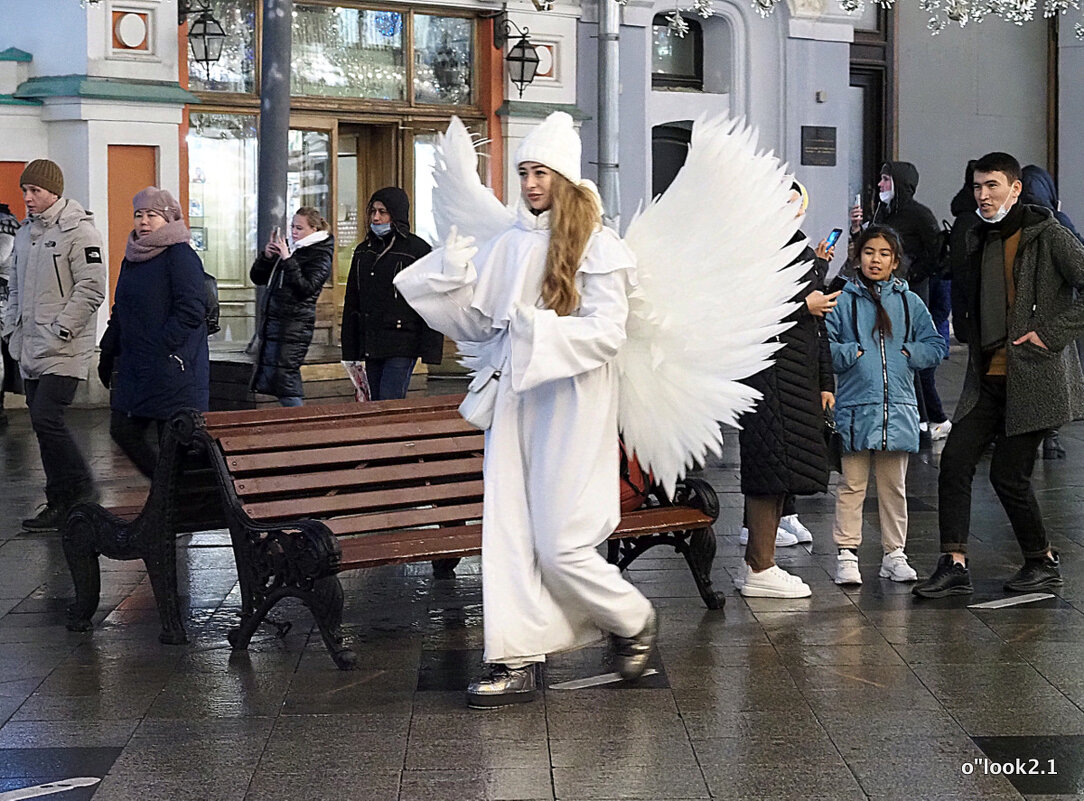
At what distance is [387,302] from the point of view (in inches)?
413

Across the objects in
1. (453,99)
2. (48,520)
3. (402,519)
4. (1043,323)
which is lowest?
(48,520)

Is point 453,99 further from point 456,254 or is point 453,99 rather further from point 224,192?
point 456,254

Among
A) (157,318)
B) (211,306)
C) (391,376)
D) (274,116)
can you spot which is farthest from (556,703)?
(274,116)

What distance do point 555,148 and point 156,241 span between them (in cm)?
320

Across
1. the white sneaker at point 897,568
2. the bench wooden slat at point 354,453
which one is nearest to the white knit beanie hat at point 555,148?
the bench wooden slat at point 354,453

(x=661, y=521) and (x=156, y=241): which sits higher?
(x=156, y=241)

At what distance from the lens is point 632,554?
284 inches

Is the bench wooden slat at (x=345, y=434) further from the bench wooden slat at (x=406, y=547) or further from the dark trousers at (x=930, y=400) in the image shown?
the dark trousers at (x=930, y=400)

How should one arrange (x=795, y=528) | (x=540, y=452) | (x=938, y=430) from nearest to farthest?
(x=540, y=452) < (x=795, y=528) < (x=938, y=430)

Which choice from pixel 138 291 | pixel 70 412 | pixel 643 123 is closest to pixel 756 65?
pixel 643 123

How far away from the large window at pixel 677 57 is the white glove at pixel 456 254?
15339 mm

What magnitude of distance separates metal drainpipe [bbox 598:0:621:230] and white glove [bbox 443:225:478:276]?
9.66m

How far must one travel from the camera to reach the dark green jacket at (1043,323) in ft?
22.9

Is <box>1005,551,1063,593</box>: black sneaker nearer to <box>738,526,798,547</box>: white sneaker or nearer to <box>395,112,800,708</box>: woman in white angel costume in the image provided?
<box>738,526,798,547</box>: white sneaker
